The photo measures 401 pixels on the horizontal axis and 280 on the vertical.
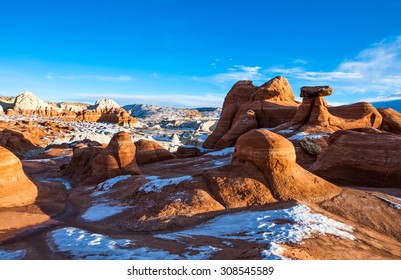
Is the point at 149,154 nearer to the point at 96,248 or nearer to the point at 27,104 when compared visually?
the point at 96,248

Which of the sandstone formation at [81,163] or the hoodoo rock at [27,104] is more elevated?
the hoodoo rock at [27,104]

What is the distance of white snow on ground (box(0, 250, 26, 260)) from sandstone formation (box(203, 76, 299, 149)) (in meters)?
31.6

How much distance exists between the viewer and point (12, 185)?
17312 mm

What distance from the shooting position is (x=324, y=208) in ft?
43.3

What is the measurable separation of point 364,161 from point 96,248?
17644 mm

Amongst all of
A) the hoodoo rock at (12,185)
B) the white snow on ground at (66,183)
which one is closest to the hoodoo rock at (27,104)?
the white snow on ground at (66,183)

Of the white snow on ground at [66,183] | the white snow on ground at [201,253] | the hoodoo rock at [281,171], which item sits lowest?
the white snow on ground at [66,183]

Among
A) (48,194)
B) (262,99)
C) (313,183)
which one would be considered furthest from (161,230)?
(262,99)

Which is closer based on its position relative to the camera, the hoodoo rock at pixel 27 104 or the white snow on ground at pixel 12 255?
the white snow on ground at pixel 12 255

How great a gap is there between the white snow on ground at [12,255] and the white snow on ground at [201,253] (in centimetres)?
606

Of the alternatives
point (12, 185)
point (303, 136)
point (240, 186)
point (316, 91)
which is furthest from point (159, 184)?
point (316, 91)

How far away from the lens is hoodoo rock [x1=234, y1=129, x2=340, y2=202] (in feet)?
47.0

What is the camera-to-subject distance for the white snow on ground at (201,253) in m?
7.85

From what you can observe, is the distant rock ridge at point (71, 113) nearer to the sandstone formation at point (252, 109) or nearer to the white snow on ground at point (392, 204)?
the sandstone formation at point (252, 109)
